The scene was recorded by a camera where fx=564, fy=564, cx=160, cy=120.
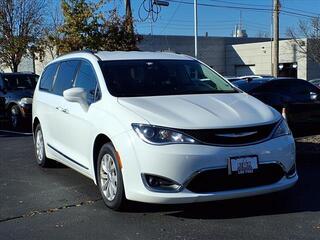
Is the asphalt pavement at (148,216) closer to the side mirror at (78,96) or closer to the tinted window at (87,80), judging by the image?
the side mirror at (78,96)

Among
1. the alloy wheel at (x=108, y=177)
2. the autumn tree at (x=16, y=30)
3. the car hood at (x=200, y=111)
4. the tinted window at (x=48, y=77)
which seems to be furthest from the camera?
the autumn tree at (x=16, y=30)

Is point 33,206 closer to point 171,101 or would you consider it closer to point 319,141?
point 171,101

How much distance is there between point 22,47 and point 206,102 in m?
23.9

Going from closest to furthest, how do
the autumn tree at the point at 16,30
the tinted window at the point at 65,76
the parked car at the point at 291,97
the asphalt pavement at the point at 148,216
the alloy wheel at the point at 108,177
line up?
the asphalt pavement at the point at 148,216 < the alloy wheel at the point at 108,177 < the tinted window at the point at 65,76 < the parked car at the point at 291,97 < the autumn tree at the point at 16,30

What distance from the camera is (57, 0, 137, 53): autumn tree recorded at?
19.1 m

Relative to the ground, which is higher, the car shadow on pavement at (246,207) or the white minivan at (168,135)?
the white minivan at (168,135)

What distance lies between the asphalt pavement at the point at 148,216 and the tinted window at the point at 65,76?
130cm

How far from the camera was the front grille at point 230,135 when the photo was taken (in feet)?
17.6

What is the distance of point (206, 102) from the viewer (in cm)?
610

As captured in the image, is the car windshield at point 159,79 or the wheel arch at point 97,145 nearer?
the wheel arch at point 97,145

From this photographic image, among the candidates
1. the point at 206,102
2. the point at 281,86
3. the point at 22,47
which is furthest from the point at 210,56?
the point at 206,102

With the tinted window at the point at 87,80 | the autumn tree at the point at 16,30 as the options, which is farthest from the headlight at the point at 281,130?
the autumn tree at the point at 16,30

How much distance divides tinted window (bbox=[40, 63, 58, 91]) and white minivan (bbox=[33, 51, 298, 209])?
1289 millimetres

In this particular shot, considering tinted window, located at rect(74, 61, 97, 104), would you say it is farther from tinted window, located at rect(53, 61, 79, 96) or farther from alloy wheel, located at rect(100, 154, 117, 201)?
alloy wheel, located at rect(100, 154, 117, 201)
